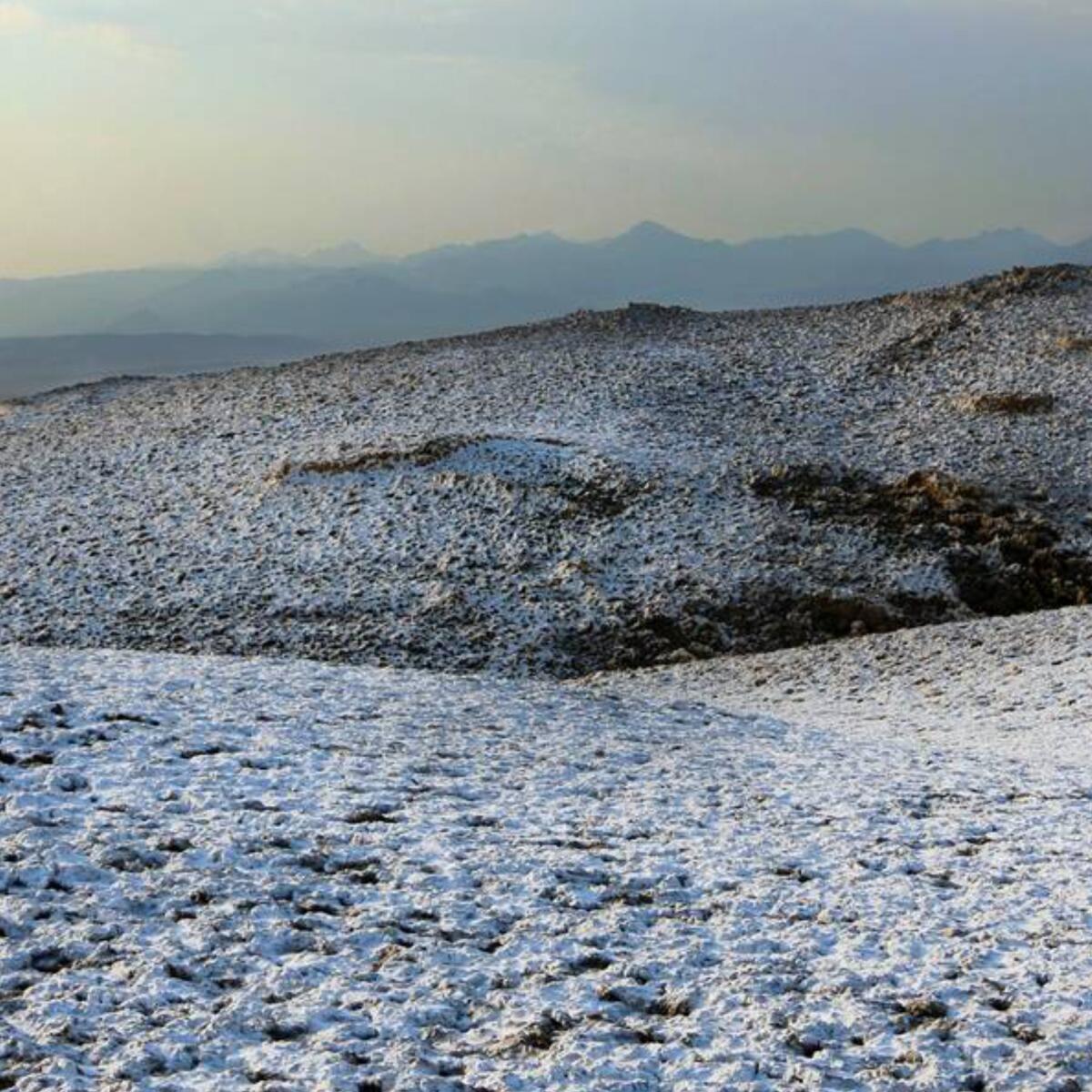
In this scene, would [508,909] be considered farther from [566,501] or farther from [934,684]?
[566,501]

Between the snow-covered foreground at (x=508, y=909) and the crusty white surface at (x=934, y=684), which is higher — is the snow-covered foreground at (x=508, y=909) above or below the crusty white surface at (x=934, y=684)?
above

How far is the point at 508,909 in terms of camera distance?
1101cm

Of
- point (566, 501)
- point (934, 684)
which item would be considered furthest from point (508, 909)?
point (566, 501)

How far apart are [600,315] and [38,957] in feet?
144

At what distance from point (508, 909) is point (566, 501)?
19.8m

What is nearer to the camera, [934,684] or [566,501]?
[934,684]

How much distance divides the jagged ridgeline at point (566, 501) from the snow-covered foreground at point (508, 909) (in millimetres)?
8875

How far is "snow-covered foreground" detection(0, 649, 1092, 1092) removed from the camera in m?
9.02

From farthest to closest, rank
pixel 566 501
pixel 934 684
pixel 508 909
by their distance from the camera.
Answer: pixel 566 501 → pixel 934 684 → pixel 508 909

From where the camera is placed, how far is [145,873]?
445 inches

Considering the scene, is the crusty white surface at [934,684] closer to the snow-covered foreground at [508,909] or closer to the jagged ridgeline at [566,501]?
the jagged ridgeline at [566,501]

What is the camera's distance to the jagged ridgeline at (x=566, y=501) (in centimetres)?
2586

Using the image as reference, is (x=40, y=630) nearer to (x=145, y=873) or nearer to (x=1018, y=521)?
(x=145, y=873)

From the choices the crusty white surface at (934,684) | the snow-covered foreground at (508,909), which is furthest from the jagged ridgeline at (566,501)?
the snow-covered foreground at (508,909)
